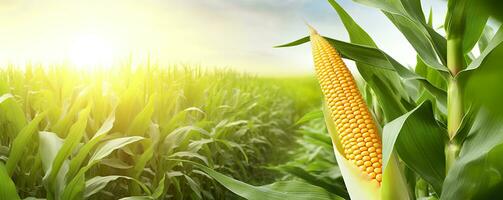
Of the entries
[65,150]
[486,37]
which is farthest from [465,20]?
[65,150]

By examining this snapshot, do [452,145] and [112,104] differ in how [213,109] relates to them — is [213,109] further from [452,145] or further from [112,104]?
[452,145]

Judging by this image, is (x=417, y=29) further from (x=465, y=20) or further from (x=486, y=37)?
(x=486, y=37)

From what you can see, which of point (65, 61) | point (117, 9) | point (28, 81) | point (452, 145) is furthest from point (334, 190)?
point (117, 9)

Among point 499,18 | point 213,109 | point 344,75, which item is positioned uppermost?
point 499,18

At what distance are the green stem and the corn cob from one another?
0.13 metres

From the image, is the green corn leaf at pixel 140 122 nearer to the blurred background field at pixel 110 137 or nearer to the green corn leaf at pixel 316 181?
the blurred background field at pixel 110 137

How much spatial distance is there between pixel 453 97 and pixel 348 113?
0.59 ft

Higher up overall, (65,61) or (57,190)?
(65,61)

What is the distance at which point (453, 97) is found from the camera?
3.11ft

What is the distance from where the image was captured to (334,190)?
1.51 meters

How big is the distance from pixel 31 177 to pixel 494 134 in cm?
131

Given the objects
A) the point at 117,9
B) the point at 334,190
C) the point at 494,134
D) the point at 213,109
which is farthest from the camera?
the point at 117,9

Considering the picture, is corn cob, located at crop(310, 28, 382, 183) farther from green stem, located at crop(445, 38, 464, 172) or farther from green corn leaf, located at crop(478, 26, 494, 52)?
green corn leaf, located at crop(478, 26, 494, 52)

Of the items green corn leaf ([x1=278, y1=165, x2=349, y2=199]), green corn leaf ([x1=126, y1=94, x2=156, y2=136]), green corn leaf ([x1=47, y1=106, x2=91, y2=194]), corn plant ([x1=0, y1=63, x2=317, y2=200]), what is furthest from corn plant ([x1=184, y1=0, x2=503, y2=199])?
green corn leaf ([x1=126, y1=94, x2=156, y2=136])
